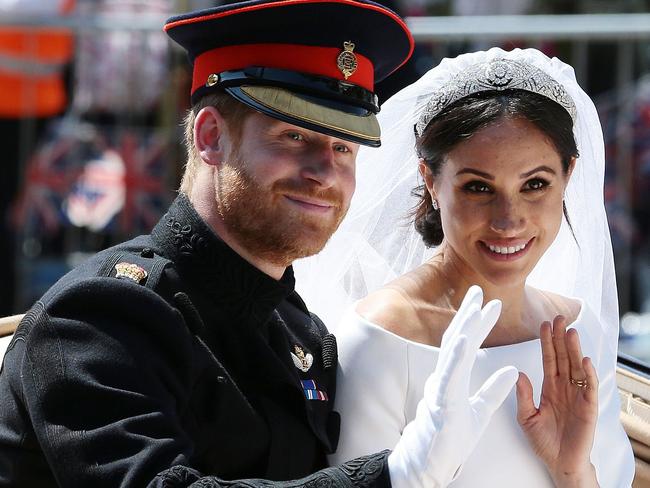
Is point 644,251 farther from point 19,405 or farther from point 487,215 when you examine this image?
point 19,405

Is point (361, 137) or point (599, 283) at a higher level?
point (361, 137)

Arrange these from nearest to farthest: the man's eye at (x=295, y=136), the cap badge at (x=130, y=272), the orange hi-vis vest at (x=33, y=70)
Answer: the cap badge at (x=130, y=272) → the man's eye at (x=295, y=136) → the orange hi-vis vest at (x=33, y=70)

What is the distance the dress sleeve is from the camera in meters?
2.51

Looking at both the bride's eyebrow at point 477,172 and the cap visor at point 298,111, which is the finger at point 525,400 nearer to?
the bride's eyebrow at point 477,172

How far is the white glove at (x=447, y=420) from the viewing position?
76.8 inches

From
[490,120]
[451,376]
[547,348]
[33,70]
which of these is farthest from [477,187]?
[33,70]

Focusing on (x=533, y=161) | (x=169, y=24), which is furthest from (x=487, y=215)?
(x=169, y=24)

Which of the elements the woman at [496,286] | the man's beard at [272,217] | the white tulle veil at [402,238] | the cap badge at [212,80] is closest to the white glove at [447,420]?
the man's beard at [272,217]

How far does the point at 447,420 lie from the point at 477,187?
2.54 feet

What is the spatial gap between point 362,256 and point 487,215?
0.53 m

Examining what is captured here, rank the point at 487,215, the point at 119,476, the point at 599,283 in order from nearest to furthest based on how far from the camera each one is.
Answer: the point at 119,476 < the point at 487,215 < the point at 599,283

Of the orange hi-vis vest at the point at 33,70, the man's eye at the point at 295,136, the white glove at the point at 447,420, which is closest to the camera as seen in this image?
the white glove at the point at 447,420

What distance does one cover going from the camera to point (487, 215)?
8.43 feet

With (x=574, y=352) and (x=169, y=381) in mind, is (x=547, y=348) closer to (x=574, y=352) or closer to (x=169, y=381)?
(x=574, y=352)
